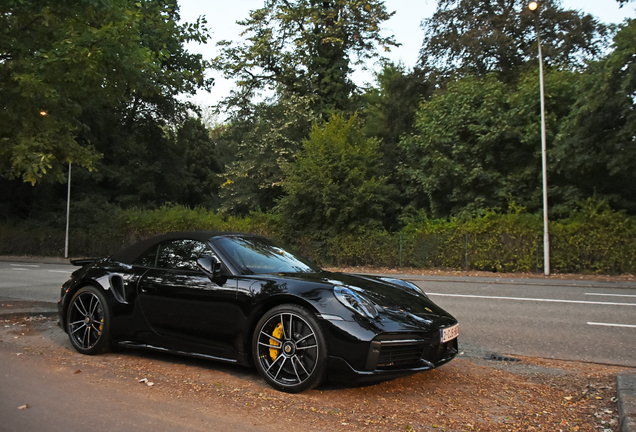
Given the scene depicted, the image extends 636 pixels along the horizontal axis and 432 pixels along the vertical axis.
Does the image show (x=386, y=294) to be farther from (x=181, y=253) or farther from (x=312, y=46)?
(x=312, y=46)

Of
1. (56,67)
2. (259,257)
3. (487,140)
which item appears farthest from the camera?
(487,140)

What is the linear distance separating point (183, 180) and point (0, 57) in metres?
30.5

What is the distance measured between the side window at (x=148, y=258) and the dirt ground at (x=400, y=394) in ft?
3.25

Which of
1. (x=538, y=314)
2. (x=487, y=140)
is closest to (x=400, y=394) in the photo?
(x=538, y=314)

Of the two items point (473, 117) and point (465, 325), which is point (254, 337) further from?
point (473, 117)

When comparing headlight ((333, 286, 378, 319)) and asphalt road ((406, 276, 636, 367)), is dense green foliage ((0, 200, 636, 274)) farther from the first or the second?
headlight ((333, 286, 378, 319))

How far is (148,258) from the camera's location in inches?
228

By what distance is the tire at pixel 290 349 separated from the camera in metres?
4.42

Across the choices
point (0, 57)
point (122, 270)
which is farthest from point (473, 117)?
point (122, 270)

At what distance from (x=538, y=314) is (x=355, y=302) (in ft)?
20.4

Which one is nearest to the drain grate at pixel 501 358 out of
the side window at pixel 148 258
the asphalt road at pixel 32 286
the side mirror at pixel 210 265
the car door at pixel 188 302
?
the car door at pixel 188 302

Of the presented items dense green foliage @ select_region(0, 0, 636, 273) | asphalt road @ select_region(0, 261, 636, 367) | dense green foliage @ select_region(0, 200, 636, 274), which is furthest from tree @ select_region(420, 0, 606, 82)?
asphalt road @ select_region(0, 261, 636, 367)

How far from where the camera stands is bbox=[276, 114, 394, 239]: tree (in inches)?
934

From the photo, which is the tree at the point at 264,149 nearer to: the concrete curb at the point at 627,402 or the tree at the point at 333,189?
the tree at the point at 333,189
